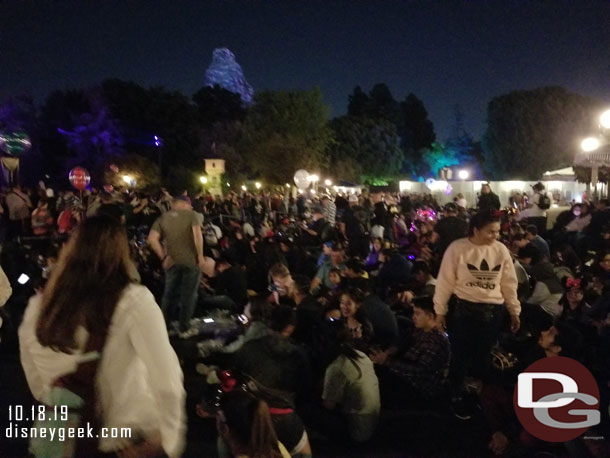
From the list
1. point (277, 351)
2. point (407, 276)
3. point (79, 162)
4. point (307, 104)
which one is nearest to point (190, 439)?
point (277, 351)

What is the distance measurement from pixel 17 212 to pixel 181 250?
603 centimetres

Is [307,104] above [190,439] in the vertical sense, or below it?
above

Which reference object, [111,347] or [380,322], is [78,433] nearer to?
[111,347]

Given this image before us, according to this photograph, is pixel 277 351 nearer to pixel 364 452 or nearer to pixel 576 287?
pixel 364 452

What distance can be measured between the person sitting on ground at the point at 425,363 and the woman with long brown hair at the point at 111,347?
2.83m

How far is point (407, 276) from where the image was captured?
6945 millimetres

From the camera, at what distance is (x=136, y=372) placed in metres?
1.93

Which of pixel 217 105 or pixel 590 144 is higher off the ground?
pixel 217 105

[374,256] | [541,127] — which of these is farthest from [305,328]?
[541,127]

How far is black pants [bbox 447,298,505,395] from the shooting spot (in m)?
4.05

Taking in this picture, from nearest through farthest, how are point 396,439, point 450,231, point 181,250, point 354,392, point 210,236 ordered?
point 354,392 → point 396,439 → point 181,250 → point 450,231 → point 210,236

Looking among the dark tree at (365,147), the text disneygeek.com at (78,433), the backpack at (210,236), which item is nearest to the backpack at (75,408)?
the text disneygeek.com at (78,433)

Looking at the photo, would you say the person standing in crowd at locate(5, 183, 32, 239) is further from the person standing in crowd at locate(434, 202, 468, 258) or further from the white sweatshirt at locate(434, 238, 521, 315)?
the white sweatshirt at locate(434, 238, 521, 315)

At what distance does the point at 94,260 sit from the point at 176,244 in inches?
150
